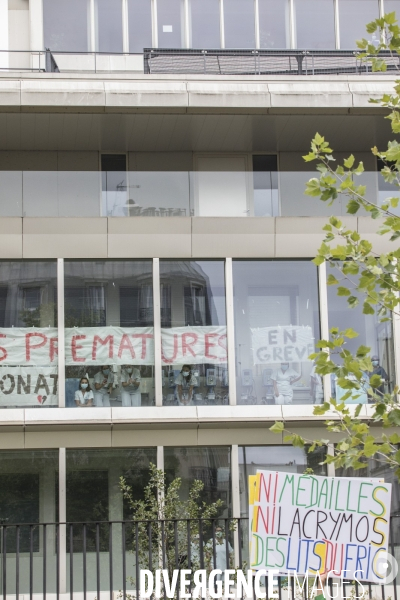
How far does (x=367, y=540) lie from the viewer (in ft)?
29.0

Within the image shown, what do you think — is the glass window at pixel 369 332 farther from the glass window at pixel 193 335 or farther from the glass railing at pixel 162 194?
the glass window at pixel 193 335

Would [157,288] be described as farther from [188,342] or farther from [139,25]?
[139,25]

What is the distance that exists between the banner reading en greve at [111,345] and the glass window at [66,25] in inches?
247

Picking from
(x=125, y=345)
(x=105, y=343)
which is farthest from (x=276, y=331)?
(x=105, y=343)

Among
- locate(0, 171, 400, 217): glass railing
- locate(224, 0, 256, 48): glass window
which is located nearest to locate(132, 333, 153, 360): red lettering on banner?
locate(0, 171, 400, 217): glass railing

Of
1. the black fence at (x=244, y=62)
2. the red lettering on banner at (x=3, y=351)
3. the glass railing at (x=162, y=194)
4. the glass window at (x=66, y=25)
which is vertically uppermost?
the glass window at (x=66, y=25)

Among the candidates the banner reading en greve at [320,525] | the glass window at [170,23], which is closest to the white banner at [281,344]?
the glass window at [170,23]

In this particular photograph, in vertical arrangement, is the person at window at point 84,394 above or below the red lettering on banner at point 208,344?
below

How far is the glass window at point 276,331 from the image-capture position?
17906 millimetres

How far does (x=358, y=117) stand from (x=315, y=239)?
2579mm

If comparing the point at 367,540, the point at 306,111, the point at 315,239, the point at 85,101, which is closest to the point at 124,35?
the point at 85,101

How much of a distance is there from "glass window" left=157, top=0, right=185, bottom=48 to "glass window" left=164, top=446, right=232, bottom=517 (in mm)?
8639

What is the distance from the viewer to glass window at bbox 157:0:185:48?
20.1 meters

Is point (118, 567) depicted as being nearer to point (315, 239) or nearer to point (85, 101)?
point (315, 239)
